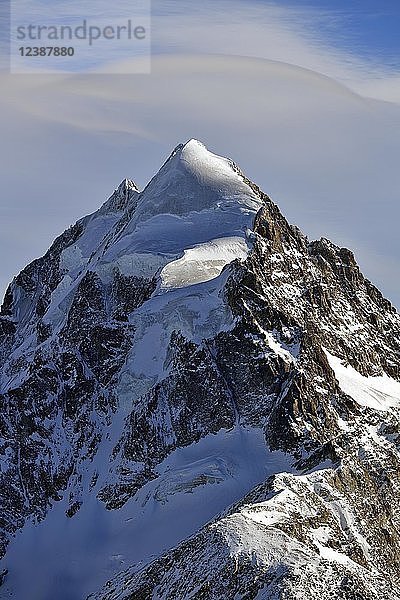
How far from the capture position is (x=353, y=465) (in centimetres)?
16900

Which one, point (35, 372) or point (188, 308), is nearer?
point (188, 308)

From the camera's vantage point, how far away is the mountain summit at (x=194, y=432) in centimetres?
16162

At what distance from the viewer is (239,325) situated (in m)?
181

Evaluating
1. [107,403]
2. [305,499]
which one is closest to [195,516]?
[305,499]

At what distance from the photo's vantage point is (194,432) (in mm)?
178875

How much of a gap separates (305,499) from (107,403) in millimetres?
43048

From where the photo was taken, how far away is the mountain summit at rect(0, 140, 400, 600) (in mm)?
161625

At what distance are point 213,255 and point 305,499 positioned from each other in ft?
163

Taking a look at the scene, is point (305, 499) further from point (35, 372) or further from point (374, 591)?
point (35, 372)

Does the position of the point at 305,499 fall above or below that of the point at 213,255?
below

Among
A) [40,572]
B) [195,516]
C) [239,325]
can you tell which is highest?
[239,325]

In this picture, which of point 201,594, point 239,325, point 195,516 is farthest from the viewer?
point 239,325

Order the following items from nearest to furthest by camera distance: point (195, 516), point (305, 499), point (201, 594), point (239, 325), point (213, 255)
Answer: point (201, 594), point (305, 499), point (195, 516), point (239, 325), point (213, 255)

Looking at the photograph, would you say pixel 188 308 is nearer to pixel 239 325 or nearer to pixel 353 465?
pixel 239 325
